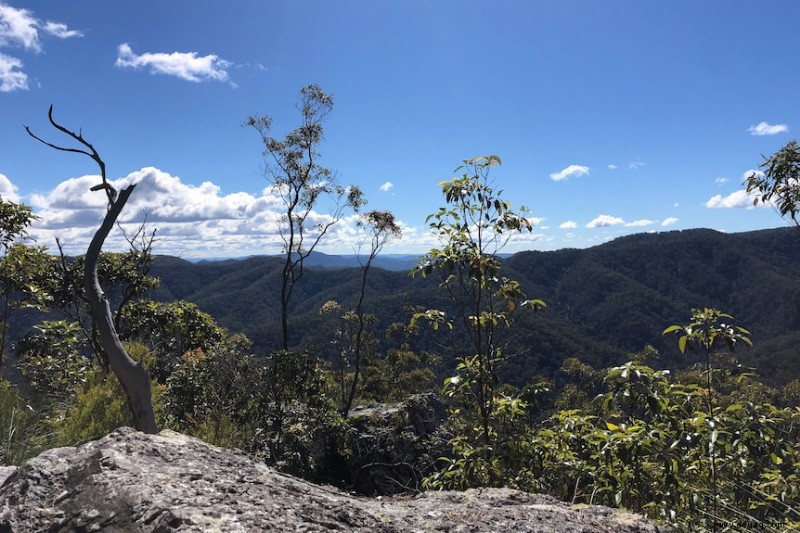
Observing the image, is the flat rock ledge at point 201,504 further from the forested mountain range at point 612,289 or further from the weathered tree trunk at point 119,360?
the forested mountain range at point 612,289

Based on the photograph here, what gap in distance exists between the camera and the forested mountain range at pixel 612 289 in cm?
10831

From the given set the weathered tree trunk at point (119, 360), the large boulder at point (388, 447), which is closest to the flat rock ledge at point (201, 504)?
the weathered tree trunk at point (119, 360)

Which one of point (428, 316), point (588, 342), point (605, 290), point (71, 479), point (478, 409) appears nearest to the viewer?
point (71, 479)

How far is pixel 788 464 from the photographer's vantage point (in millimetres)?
3465

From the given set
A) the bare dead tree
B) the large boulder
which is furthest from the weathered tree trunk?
the large boulder

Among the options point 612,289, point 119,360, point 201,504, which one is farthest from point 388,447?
point 612,289

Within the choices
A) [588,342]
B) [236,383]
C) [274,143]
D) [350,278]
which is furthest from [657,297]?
[236,383]

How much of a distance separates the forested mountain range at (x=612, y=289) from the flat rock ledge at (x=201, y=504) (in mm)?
82910

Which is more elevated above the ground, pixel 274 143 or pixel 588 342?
pixel 274 143

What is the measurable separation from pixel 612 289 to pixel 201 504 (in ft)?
538

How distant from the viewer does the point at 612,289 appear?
500ft

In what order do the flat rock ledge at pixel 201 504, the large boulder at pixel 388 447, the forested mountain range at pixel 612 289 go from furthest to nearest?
the forested mountain range at pixel 612 289
the large boulder at pixel 388 447
the flat rock ledge at pixel 201 504

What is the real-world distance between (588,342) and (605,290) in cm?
6646

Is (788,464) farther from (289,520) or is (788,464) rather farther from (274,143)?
(274,143)
